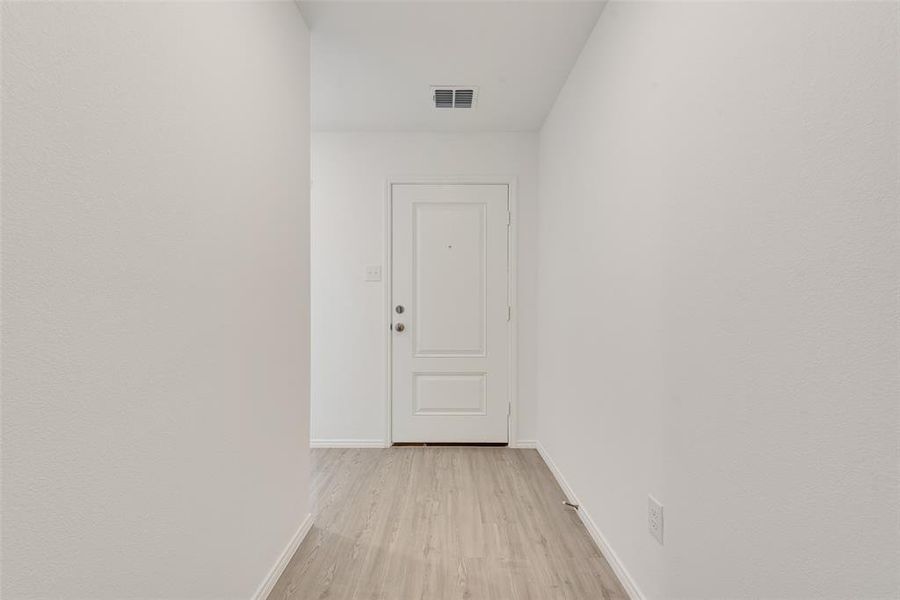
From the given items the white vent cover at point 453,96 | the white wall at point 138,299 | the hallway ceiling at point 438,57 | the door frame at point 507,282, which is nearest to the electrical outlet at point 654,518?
the white wall at point 138,299

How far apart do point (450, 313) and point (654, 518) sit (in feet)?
7.87

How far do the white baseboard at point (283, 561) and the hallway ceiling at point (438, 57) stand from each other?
2.33 m

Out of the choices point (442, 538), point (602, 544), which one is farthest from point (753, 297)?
point (442, 538)

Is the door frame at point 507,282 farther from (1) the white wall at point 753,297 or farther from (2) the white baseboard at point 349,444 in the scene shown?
(1) the white wall at point 753,297

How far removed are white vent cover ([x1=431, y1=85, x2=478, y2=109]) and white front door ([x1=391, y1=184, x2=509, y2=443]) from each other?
27.8 inches

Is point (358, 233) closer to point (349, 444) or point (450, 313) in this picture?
point (450, 313)

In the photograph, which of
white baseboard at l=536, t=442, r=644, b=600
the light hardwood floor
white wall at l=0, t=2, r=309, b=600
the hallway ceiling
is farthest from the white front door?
white wall at l=0, t=2, r=309, b=600

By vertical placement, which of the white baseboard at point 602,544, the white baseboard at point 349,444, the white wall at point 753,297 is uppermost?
the white wall at point 753,297

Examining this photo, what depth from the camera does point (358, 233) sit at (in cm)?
389

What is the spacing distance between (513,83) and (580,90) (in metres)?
0.47

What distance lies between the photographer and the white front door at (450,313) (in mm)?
3893

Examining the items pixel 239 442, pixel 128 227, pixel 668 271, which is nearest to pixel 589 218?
pixel 668 271

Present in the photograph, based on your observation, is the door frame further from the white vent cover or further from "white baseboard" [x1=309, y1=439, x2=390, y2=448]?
the white vent cover

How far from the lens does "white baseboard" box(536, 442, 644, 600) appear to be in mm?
1877
